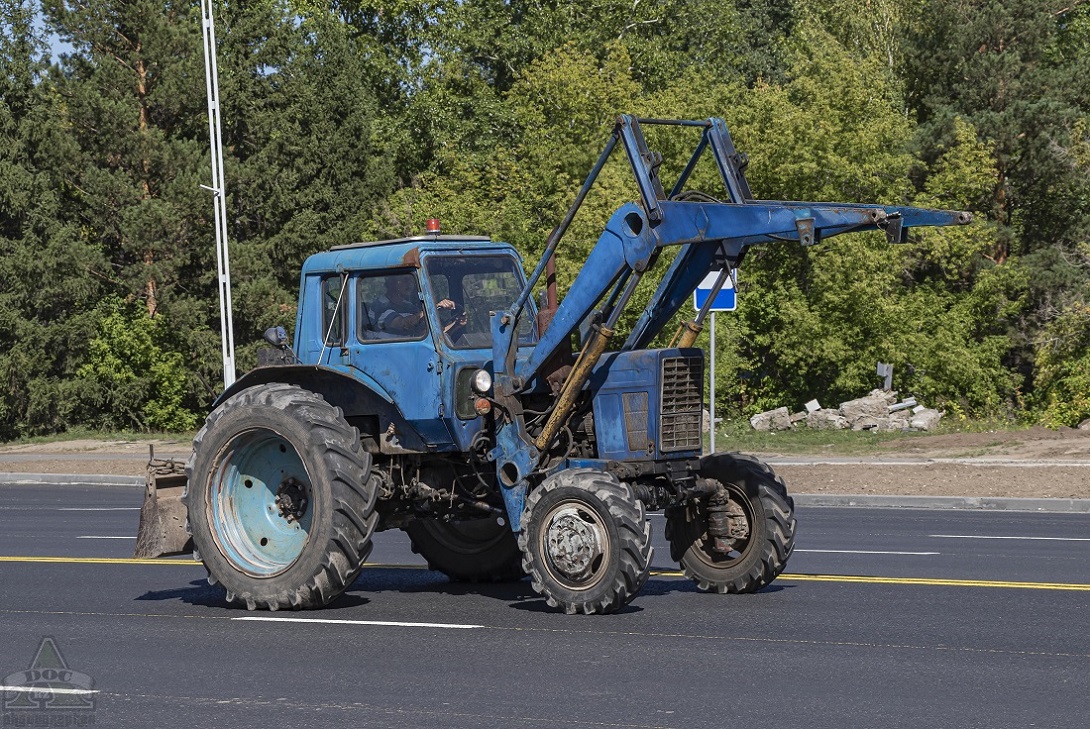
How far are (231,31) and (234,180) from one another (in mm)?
5494

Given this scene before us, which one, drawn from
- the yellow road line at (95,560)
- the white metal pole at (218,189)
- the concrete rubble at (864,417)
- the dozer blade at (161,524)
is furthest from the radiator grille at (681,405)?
the white metal pole at (218,189)

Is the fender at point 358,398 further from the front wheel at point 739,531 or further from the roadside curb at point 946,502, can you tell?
the roadside curb at point 946,502

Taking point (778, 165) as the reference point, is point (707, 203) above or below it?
below

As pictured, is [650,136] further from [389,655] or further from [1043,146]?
[389,655]

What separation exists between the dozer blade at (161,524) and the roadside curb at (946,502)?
38.8 ft

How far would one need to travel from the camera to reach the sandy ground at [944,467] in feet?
76.0

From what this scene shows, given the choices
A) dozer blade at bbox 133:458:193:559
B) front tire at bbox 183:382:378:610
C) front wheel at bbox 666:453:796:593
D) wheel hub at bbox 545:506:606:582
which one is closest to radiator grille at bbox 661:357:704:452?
front wheel at bbox 666:453:796:593

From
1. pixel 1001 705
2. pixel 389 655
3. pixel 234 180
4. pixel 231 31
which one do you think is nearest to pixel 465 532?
pixel 389 655

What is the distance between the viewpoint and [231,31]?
51969 mm

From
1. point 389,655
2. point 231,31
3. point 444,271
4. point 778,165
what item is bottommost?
point 389,655

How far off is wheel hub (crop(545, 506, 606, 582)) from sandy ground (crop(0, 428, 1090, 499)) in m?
12.9

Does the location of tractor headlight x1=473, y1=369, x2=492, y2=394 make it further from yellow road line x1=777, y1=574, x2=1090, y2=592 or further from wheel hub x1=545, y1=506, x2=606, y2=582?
yellow road line x1=777, y1=574, x2=1090, y2=592

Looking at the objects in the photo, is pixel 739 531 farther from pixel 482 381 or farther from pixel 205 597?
pixel 205 597

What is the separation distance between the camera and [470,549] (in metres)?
13.1
